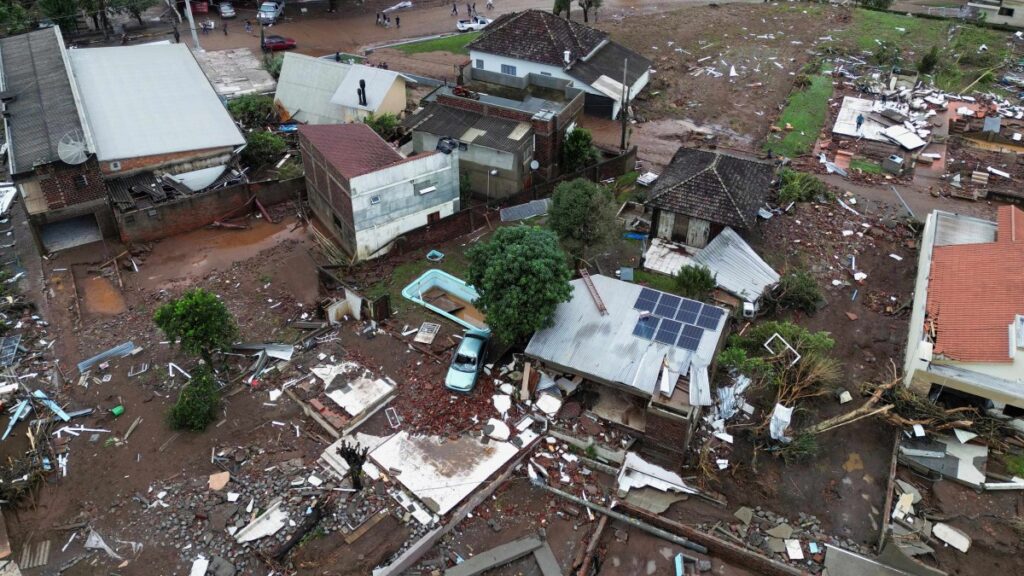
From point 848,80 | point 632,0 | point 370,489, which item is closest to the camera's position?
point 370,489

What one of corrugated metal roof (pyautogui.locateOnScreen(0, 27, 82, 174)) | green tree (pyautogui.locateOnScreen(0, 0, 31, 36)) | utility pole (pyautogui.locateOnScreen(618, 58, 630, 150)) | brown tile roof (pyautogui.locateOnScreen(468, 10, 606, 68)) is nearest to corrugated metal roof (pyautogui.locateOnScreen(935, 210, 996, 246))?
utility pole (pyautogui.locateOnScreen(618, 58, 630, 150))

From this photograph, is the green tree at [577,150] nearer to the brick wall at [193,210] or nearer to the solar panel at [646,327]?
the brick wall at [193,210]

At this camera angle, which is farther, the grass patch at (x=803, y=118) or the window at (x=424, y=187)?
the grass patch at (x=803, y=118)

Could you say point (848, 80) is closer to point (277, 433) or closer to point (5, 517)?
point (277, 433)

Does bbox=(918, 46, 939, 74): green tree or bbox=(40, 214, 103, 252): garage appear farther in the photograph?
bbox=(918, 46, 939, 74): green tree

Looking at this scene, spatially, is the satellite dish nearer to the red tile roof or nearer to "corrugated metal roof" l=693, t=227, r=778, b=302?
"corrugated metal roof" l=693, t=227, r=778, b=302

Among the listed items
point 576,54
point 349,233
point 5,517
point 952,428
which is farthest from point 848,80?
point 5,517

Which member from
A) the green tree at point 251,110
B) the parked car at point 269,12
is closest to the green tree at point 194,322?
the green tree at point 251,110
